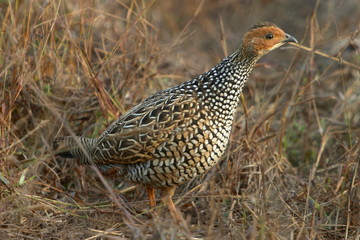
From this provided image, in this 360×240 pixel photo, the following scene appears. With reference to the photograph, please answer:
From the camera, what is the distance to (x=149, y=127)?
4.54 metres

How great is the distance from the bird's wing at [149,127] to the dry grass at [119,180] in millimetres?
344

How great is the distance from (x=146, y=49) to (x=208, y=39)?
14.4 feet

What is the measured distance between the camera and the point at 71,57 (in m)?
5.86

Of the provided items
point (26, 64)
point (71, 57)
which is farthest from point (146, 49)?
point (26, 64)

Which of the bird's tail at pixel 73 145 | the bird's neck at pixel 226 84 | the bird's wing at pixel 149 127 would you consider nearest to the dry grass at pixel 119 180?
the bird's tail at pixel 73 145

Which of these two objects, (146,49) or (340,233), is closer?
(340,233)

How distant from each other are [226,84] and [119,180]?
1540mm

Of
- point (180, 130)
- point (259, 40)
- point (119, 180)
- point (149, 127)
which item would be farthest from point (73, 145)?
point (259, 40)

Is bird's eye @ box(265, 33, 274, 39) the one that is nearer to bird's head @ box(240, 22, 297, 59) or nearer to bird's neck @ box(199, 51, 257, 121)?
bird's head @ box(240, 22, 297, 59)

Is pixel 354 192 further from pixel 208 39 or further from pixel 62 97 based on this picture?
pixel 208 39

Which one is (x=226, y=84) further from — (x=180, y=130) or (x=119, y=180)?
(x=119, y=180)

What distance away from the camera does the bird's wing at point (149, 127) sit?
4.51 meters

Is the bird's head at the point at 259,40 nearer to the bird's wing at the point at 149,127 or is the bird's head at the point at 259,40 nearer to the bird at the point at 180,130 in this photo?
the bird at the point at 180,130

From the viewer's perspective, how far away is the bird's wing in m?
4.51
